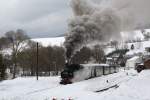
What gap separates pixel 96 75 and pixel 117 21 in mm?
8434

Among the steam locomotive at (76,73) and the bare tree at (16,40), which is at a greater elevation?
the bare tree at (16,40)

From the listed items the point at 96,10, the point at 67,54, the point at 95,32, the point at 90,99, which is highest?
the point at 96,10

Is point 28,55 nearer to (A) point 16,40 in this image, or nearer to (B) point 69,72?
(A) point 16,40

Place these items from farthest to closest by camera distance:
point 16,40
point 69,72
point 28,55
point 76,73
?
point 28,55, point 16,40, point 76,73, point 69,72

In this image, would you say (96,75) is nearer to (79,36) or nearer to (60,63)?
(79,36)

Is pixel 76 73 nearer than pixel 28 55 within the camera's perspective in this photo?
Yes

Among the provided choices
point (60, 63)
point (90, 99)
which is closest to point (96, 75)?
point (90, 99)

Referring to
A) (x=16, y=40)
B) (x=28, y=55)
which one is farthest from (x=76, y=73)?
(x=28, y=55)

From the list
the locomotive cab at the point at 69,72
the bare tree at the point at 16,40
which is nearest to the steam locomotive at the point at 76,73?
the locomotive cab at the point at 69,72

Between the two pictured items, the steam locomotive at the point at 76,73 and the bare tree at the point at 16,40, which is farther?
the bare tree at the point at 16,40

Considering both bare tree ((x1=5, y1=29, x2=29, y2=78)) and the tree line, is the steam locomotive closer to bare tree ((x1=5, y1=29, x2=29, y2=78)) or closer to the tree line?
the tree line

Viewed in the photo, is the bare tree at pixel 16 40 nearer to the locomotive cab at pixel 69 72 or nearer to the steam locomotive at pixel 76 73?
the steam locomotive at pixel 76 73

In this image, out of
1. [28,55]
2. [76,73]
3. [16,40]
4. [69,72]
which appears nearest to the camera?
[69,72]

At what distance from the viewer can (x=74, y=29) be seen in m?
38.2
